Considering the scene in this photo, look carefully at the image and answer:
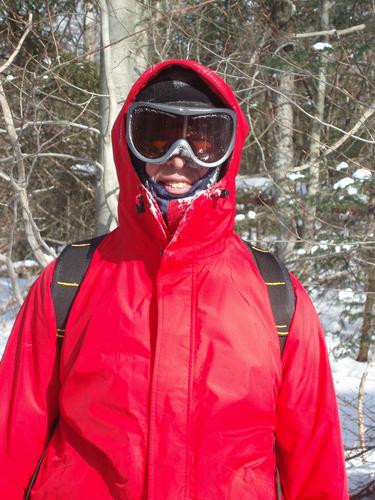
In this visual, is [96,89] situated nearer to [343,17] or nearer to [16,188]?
[16,188]

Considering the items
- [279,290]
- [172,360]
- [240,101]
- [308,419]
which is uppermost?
[240,101]

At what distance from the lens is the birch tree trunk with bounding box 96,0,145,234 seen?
3.72m

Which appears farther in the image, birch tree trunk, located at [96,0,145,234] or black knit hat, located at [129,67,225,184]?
birch tree trunk, located at [96,0,145,234]

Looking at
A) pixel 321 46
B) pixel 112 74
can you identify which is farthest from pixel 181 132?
pixel 321 46

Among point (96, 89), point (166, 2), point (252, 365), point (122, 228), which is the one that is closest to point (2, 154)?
point (96, 89)

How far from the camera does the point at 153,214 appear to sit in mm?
1604

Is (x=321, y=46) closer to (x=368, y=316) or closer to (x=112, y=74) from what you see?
(x=112, y=74)

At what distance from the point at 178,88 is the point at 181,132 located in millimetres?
129

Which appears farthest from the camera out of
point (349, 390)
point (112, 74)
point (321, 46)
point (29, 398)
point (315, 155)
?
point (349, 390)

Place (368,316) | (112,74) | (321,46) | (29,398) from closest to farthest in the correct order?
(29,398)
(112,74)
(321,46)
(368,316)

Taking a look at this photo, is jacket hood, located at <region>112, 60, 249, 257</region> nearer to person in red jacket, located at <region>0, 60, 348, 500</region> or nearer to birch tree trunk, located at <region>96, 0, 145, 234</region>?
person in red jacket, located at <region>0, 60, 348, 500</region>

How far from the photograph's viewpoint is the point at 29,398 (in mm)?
1609

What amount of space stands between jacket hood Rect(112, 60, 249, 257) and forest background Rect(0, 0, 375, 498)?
1.75 m

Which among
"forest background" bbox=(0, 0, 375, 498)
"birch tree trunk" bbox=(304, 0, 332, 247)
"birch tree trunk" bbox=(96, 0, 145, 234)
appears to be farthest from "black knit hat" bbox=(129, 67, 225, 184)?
"birch tree trunk" bbox=(304, 0, 332, 247)
